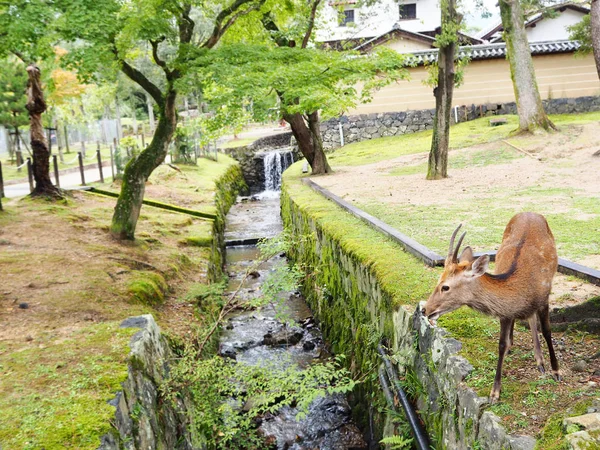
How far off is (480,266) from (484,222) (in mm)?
6140

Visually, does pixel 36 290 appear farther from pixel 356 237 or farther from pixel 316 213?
pixel 316 213

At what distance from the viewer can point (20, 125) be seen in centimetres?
2633

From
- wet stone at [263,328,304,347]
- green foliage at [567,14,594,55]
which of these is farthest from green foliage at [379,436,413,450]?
green foliage at [567,14,594,55]

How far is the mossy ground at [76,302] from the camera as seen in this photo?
474 centimetres

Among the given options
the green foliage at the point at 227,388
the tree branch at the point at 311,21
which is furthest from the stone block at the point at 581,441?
the tree branch at the point at 311,21

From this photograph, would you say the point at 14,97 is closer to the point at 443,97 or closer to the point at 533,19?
the point at 443,97

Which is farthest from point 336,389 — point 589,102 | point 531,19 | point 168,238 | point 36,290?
point 531,19

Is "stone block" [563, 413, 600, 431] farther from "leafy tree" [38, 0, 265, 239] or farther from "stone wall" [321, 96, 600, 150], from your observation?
"stone wall" [321, 96, 600, 150]

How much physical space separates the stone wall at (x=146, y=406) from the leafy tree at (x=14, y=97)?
21.7m

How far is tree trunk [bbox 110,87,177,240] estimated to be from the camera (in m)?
11.2

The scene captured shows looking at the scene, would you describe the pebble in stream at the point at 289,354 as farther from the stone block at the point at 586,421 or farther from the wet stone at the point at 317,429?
the stone block at the point at 586,421

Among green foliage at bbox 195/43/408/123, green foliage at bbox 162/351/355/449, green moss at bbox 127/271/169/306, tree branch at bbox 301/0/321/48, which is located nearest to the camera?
green foliage at bbox 162/351/355/449

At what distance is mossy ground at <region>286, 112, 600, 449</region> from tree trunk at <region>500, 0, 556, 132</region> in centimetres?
85

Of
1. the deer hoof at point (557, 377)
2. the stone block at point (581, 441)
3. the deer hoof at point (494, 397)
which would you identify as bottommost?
the deer hoof at point (494, 397)
